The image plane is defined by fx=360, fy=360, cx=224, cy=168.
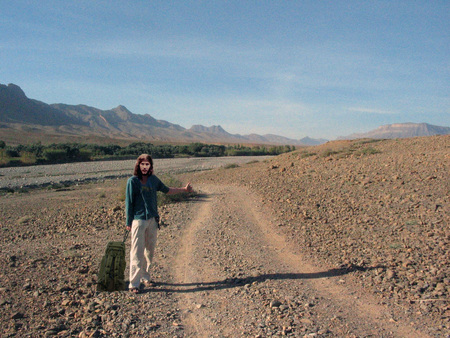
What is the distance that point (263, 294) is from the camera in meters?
4.80

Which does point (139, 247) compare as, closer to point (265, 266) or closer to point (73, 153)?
point (265, 266)

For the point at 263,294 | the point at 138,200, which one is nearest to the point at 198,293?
the point at 263,294

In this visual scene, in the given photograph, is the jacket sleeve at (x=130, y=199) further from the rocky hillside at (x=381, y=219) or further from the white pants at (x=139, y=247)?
the rocky hillside at (x=381, y=219)

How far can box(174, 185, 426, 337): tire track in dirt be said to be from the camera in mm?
3928

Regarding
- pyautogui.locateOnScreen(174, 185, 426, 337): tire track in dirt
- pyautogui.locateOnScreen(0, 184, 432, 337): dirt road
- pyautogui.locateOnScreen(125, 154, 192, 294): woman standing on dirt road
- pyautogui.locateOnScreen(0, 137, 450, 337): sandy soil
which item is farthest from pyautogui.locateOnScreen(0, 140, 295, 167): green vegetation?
pyautogui.locateOnScreen(125, 154, 192, 294): woman standing on dirt road

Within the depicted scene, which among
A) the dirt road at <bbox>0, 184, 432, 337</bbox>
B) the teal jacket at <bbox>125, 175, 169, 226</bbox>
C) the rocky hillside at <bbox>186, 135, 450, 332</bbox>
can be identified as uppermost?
the teal jacket at <bbox>125, 175, 169, 226</bbox>

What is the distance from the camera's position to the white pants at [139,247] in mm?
4984

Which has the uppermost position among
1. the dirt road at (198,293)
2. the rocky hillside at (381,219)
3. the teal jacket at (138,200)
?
the teal jacket at (138,200)

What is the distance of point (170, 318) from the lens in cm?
A: 421

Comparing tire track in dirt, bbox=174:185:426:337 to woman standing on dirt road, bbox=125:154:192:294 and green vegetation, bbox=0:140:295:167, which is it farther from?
green vegetation, bbox=0:140:295:167

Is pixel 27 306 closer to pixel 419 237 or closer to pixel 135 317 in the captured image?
pixel 135 317

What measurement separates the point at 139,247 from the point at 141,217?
16.5 inches

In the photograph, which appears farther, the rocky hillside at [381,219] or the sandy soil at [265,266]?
the rocky hillside at [381,219]

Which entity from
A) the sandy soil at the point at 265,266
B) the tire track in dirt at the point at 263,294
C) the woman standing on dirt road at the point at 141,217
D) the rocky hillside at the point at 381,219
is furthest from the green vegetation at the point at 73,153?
the woman standing on dirt road at the point at 141,217
